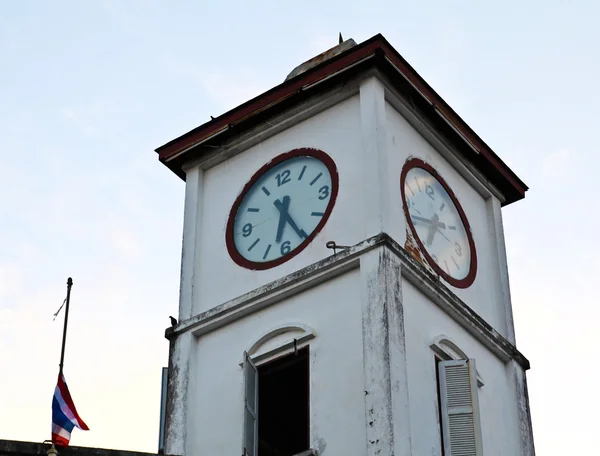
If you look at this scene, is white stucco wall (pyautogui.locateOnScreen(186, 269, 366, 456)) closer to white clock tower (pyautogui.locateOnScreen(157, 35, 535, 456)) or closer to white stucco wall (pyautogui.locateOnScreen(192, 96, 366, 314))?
white clock tower (pyautogui.locateOnScreen(157, 35, 535, 456))

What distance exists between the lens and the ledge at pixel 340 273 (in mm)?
18938

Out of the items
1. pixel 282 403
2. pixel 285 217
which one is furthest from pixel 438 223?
pixel 282 403

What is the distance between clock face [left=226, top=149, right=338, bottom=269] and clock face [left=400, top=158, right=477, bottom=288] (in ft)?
3.64

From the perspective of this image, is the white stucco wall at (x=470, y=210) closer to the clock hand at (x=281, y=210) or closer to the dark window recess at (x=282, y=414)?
the clock hand at (x=281, y=210)

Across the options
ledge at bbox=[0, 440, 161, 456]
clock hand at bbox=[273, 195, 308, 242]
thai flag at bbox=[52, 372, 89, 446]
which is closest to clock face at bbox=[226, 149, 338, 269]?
clock hand at bbox=[273, 195, 308, 242]

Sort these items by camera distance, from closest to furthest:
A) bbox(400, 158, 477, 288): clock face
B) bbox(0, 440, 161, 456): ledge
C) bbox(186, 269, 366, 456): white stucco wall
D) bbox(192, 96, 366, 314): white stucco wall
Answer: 1. bbox(0, 440, 161, 456): ledge
2. bbox(186, 269, 366, 456): white stucco wall
3. bbox(192, 96, 366, 314): white stucco wall
4. bbox(400, 158, 477, 288): clock face

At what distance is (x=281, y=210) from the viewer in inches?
800

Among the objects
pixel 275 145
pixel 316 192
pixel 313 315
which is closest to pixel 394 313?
pixel 313 315

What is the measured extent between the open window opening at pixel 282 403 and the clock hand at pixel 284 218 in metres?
1.82

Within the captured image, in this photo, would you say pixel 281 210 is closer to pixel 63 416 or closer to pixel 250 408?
pixel 250 408

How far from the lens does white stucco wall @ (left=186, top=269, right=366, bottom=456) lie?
1780cm

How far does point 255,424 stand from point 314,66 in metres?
5.49

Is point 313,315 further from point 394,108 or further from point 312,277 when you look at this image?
point 394,108

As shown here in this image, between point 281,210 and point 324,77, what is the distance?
1.95m
